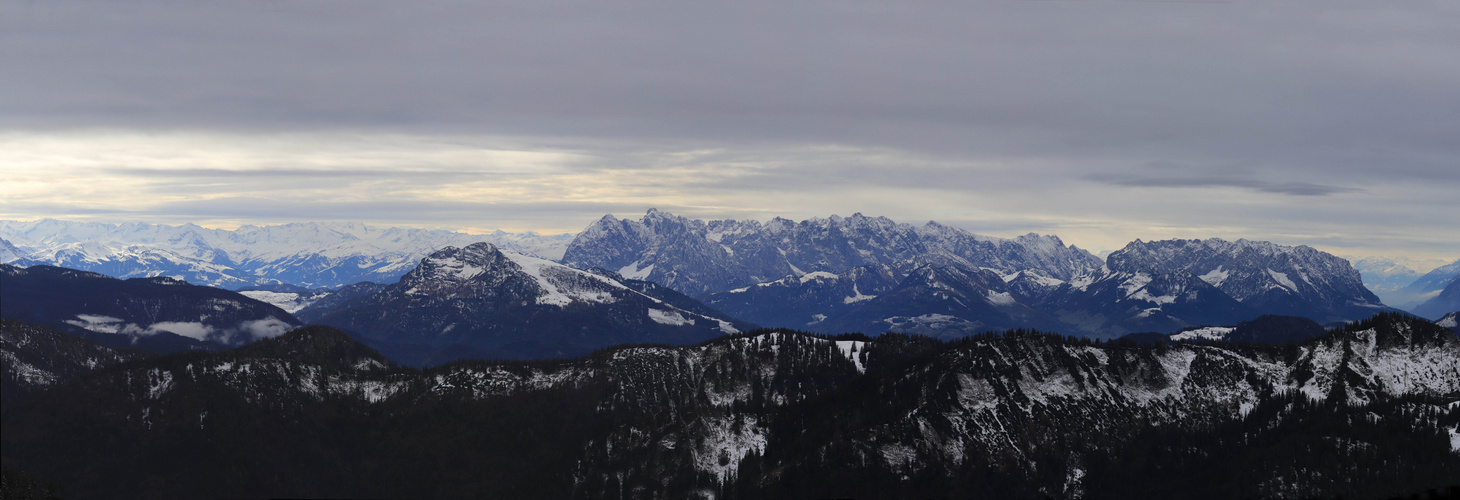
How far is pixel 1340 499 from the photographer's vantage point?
4097cm

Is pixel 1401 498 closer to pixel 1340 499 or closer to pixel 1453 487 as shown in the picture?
pixel 1453 487

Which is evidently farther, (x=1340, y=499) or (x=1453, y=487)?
(x=1340, y=499)

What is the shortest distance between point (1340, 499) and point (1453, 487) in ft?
30.7

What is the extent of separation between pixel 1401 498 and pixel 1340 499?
44.7ft

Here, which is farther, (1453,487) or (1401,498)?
(1453,487)

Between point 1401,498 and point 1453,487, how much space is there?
5119mm

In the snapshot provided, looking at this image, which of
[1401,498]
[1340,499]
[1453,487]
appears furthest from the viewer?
[1340,499]

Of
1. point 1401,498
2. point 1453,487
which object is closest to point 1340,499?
point 1453,487

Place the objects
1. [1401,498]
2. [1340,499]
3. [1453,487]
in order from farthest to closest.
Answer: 1. [1340,499]
2. [1453,487]
3. [1401,498]

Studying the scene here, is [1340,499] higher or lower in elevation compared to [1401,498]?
lower

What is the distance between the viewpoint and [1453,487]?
106 feet

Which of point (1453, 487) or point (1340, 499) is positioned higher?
point (1453, 487)
